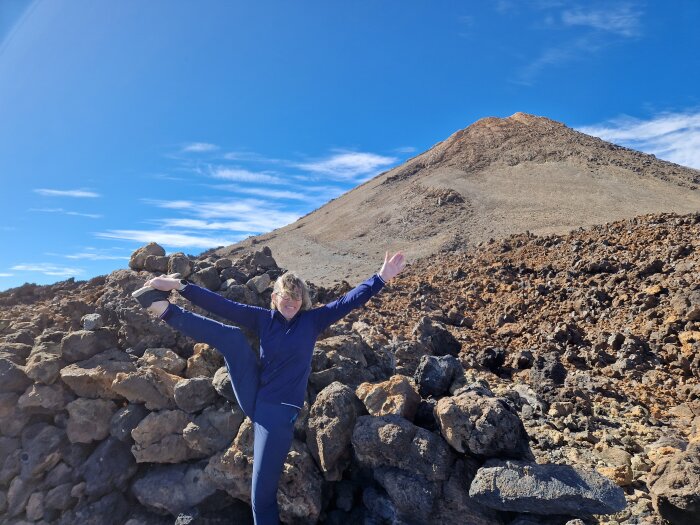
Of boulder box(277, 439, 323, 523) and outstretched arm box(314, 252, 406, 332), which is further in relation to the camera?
boulder box(277, 439, 323, 523)

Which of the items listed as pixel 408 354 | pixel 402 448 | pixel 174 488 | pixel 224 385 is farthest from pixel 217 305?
pixel 408 354

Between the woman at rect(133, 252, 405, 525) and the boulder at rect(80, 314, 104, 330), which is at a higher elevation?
the boulder at rect(80, 314, 104, 330)

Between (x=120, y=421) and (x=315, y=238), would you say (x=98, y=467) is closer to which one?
(x=120, y=421)

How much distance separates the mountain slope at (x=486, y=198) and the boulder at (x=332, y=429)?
1744 centimetres

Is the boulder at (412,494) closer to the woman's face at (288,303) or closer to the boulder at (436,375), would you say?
the boulder at (436,375)

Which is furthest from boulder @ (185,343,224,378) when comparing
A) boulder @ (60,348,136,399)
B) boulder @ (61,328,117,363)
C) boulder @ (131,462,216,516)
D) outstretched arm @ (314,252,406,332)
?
outstretched arm @ (314,252,406,332)

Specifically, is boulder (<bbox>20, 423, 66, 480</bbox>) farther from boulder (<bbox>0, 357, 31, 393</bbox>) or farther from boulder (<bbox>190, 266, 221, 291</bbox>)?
boulder (<bbox>190, 266, 221, 291</bbox>)

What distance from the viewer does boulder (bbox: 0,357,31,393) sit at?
4.79 metres

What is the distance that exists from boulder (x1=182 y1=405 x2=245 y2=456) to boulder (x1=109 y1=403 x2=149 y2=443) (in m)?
0.55

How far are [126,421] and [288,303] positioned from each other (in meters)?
2.22

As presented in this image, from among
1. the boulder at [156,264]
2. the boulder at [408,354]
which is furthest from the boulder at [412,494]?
the boulder at [156,264]

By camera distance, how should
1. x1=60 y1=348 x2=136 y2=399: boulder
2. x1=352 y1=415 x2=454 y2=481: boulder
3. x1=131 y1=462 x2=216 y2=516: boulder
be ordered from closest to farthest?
x1=352 y1=415 x2=454 y2=481: boulder → x1=131 y1=462 x2=216 y2=516: boulder → x1=60 y1=348 x2=136 y2=399: boulder

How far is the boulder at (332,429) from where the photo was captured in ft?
12.3

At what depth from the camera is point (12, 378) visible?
482 centimetres
